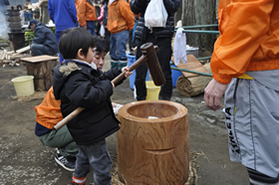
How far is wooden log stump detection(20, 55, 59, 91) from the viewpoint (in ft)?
17.2

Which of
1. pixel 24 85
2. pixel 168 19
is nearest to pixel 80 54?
pixel 168 19

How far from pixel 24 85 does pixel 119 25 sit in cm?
238

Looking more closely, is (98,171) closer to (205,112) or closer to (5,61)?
(205,112)

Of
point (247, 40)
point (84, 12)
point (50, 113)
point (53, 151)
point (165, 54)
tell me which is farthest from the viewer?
point (84, 12)

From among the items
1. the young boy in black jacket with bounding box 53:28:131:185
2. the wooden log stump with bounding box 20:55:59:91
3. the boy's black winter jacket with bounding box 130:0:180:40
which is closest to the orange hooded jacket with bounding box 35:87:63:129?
the young boy in black jacket with bounding box 53:28:131:185

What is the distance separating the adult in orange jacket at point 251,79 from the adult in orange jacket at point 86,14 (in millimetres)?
6632

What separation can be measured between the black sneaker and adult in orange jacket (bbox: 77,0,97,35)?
5.64 meters

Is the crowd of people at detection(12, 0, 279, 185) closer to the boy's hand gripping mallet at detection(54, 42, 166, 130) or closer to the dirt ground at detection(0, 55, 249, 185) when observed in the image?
the boy's hand gripping mallet at detection(54, 42, 166, 130)

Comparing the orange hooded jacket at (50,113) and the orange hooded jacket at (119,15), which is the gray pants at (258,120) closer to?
the orange hooded jacket at (50,113)

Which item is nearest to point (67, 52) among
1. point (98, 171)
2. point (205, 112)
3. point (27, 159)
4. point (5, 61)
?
point (98, 171)

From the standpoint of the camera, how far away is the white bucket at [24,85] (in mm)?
4996

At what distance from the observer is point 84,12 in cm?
766

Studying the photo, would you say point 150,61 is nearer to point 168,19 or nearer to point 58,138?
point 58,138

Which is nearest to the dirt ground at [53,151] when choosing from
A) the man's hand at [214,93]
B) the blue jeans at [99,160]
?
the blue jeans at [99,160]
